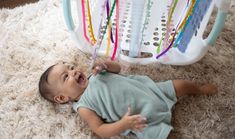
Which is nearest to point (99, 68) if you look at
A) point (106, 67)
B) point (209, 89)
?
point (106, 67)

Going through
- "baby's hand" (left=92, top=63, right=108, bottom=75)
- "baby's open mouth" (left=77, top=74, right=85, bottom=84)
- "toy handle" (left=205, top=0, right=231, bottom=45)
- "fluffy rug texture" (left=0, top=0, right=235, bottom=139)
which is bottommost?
"fluffy rug texture" (left=0, top=0, right=235, bottom=139)

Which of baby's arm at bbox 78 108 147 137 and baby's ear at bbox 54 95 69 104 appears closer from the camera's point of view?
baby's arm at bbox 78 108 147 137

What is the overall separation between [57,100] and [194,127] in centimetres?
48

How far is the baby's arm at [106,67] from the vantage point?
1001 millimetres

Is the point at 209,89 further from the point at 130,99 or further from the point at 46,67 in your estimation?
the point at 46,67

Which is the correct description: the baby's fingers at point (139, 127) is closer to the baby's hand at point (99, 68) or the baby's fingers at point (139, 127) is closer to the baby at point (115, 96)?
Answer: the baby at point (115, 96)

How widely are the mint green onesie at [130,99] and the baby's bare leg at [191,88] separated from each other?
0.9 inches

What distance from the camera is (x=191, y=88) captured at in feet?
3.34

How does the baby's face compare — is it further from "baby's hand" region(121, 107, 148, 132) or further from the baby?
"baby's hand" region(121, 107, 148, 132)

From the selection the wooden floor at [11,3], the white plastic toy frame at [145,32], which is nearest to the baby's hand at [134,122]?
the white plastic toy frame at [145,32]

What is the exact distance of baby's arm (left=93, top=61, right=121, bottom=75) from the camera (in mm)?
1001

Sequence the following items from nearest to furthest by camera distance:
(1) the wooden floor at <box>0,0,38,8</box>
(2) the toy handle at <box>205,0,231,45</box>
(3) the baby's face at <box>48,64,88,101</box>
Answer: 1. (2) the toy handle at <box>205,0,231,45</box>
2. (3) the baby's face at <box>48,64,88,101</box>
3. (1) the wooden floor at <box>0,0,38,8</box>

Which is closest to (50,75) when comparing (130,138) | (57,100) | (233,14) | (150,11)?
(57,100)

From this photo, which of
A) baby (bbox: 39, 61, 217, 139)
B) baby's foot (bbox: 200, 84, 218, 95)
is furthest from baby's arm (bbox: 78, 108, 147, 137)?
baby's foot (bbox: 200, 84, 218, 95)
